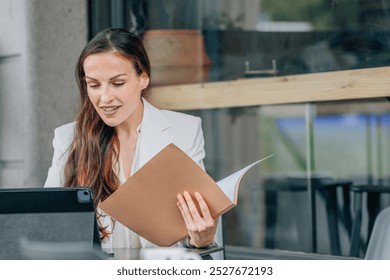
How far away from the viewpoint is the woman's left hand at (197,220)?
2.07 metres

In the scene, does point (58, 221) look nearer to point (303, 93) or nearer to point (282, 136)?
point (303, 93)

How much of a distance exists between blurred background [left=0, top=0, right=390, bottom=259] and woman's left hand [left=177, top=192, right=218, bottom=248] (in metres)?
1.73

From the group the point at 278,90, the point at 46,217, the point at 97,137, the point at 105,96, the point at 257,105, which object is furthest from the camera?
the point at 257,105

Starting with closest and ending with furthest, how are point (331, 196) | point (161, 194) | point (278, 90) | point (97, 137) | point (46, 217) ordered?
point (46, 217), point (161, 194), point (97, 137), point (278, 90), point (331, 196)

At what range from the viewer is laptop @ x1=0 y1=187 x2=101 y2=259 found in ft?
6.03

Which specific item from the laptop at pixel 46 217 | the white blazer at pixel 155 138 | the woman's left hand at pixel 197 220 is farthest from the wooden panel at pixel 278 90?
the laptop at pixel 46 217

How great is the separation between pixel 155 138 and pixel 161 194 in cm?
71

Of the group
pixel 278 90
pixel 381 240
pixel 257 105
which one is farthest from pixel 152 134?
pixel 257 105

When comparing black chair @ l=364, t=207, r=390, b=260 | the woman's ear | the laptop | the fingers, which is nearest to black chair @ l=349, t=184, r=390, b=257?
black chair @ l=364, t=207, r=390, b=260

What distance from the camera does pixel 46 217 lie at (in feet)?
6.11

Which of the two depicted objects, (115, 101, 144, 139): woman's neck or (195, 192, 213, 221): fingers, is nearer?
(195, 192, 213, 221): fingers

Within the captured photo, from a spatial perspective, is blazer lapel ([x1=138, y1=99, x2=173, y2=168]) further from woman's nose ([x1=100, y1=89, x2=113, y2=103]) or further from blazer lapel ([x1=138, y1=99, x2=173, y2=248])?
woman's nose ([x1=100, y1=89, x2=113, y2=103])

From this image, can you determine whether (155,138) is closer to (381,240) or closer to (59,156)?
(59,156)
